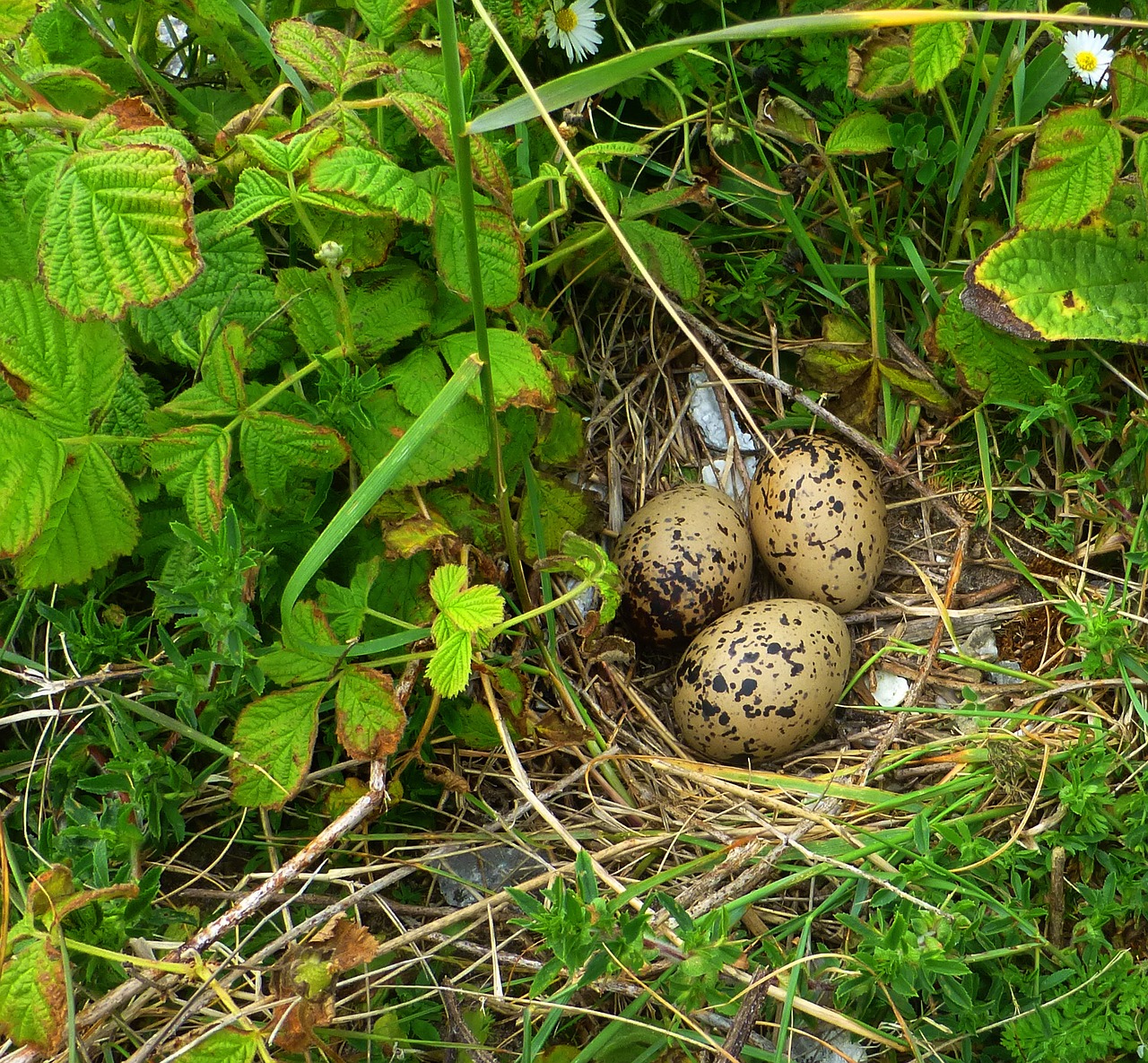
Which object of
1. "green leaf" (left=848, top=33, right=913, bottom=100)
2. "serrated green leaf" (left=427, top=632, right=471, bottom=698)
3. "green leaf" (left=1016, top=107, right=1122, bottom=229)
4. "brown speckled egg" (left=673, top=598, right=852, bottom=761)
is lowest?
"brown speckled egg" (left=673, top=598, right=852, bottom=761)

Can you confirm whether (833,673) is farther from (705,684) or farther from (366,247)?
(366,247)

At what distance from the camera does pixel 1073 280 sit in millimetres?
2006

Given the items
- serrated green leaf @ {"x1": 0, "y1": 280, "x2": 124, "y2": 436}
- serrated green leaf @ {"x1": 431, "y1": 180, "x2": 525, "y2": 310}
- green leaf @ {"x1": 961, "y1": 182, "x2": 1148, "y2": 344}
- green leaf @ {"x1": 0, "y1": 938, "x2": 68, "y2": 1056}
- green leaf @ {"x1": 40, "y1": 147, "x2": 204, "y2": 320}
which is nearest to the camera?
green leaf @ {"x1": 0, "y1": 938, "x2": 68, "y2": 1056}

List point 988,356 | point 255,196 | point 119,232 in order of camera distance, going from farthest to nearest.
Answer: point 988,356 < point 255,196 < point 119,232

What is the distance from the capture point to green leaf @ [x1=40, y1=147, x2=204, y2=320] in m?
1.44

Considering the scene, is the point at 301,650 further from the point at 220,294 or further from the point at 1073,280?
the point at 1073,280

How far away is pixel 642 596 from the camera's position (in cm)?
219

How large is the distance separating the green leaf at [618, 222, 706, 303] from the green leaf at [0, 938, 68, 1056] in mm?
1621

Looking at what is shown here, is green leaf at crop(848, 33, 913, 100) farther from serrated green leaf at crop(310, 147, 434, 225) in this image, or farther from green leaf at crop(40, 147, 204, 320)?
green leaf at crop(40, 147, 204, 320)

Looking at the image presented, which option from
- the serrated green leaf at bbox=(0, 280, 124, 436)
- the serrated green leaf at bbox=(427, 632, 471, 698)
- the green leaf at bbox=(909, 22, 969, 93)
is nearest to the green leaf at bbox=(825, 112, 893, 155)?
the green leaf at bbox=(909, 22, 969, 93)

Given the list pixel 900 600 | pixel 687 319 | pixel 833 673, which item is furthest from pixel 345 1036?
pixel 687 319

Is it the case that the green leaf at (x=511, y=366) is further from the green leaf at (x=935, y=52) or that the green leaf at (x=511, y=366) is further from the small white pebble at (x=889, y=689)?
the small white pebble at (x=889, y=689)

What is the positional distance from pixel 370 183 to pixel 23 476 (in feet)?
2.31

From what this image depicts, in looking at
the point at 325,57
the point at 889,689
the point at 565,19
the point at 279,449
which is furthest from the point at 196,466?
the point at 889,689
